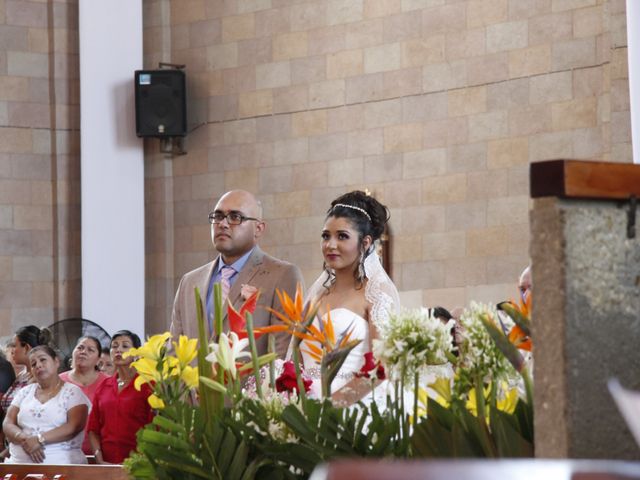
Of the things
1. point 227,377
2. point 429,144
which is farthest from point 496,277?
point 227,377

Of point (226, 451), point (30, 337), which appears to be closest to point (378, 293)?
point (226, 451)

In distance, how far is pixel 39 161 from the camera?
14.2 metres

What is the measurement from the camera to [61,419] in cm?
806

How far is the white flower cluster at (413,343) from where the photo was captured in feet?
8.56

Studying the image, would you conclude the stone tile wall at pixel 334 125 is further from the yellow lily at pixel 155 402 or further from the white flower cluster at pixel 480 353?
the white flower cluster at pixel 480 353

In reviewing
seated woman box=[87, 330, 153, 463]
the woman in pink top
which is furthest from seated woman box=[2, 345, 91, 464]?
the woman in pink top

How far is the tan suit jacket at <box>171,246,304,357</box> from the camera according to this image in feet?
18.7

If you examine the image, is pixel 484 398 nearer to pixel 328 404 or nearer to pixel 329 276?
A: pixel 328 404

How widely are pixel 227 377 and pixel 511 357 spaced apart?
923 millimetres

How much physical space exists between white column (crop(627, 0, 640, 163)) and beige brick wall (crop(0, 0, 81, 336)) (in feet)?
34.1

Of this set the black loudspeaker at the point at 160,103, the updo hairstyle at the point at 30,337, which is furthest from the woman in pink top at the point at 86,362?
the black loudspeaker at the point at 160,103

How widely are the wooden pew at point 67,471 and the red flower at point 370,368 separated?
216 cm

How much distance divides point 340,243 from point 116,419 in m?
2.92

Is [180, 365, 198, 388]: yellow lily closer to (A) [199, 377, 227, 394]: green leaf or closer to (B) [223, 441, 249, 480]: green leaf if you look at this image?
(A) [199, 377, 227, 394]: green leaf
